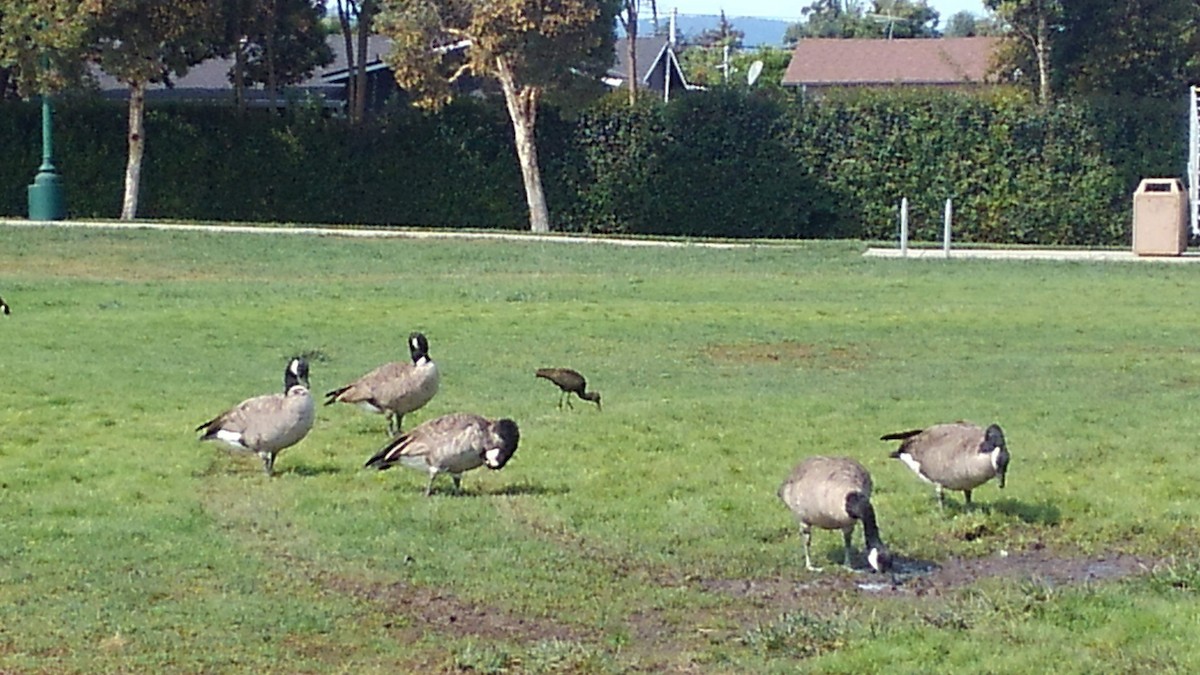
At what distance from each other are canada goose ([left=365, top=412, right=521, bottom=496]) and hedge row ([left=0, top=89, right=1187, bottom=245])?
31635 millimetres

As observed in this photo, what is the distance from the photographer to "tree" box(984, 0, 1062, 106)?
4122 cm

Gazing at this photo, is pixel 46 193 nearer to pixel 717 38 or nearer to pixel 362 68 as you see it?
pixel 362 68

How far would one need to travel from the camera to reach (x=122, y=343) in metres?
19.0

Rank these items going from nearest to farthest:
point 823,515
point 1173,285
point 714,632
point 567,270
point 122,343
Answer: point 714,632 < point 823,515 < point 122,343 < point 1173,285 < point 567,270

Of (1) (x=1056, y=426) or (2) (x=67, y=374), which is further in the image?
(2) (x=67, y=374)

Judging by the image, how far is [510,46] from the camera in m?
39.1

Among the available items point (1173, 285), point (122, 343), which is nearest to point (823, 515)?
point (122, 343)

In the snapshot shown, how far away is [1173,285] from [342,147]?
22.5m

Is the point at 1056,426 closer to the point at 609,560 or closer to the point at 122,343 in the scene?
the point at 609,560

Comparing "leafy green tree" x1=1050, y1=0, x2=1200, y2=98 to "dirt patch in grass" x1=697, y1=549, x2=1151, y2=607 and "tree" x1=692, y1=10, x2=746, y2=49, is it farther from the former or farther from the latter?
"tree" x1=692, y1=10, x2=746, y2=49

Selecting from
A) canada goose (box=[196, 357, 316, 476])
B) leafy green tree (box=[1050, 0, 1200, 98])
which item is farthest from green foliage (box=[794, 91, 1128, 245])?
canada goose (box=[196, 357, 316, 476])

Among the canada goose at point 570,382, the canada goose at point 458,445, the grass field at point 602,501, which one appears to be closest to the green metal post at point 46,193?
the grass field at point 602,501

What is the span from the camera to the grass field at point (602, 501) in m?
8.19

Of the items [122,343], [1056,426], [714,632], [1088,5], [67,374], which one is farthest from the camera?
[1088,5]
